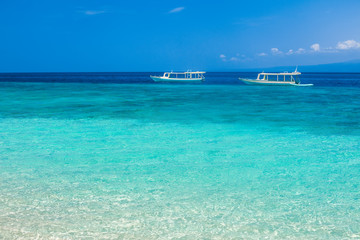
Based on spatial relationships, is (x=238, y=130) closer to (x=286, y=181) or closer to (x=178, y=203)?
(x=286, y=181)

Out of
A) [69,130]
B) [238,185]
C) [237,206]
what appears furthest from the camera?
[69,130]

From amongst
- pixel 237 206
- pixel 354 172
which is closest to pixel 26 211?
pixel 237 206

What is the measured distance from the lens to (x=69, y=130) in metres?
11.8

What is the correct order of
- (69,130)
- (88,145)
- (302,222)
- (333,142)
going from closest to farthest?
(302,222)
(88,145)
(333,142)
(69,130)

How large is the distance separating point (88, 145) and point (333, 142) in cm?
672

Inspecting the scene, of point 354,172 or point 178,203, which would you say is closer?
point 178,203

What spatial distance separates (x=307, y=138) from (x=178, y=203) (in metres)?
6.60

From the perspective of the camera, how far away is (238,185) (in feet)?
20.0

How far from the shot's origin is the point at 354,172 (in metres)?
6.97

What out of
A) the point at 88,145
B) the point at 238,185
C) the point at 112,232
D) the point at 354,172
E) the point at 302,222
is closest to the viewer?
the point at 112,232

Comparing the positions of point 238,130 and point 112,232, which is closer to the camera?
point 112,232

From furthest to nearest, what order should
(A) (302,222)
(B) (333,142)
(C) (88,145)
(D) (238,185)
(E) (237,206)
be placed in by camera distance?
(B) (333,142) < (C) (88,145) < (D) (238,185) < (E) (237,206) < (A) (302,222)

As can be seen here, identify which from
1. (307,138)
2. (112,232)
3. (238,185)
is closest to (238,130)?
(307,138)

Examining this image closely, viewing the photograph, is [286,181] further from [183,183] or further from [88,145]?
[88,145]
